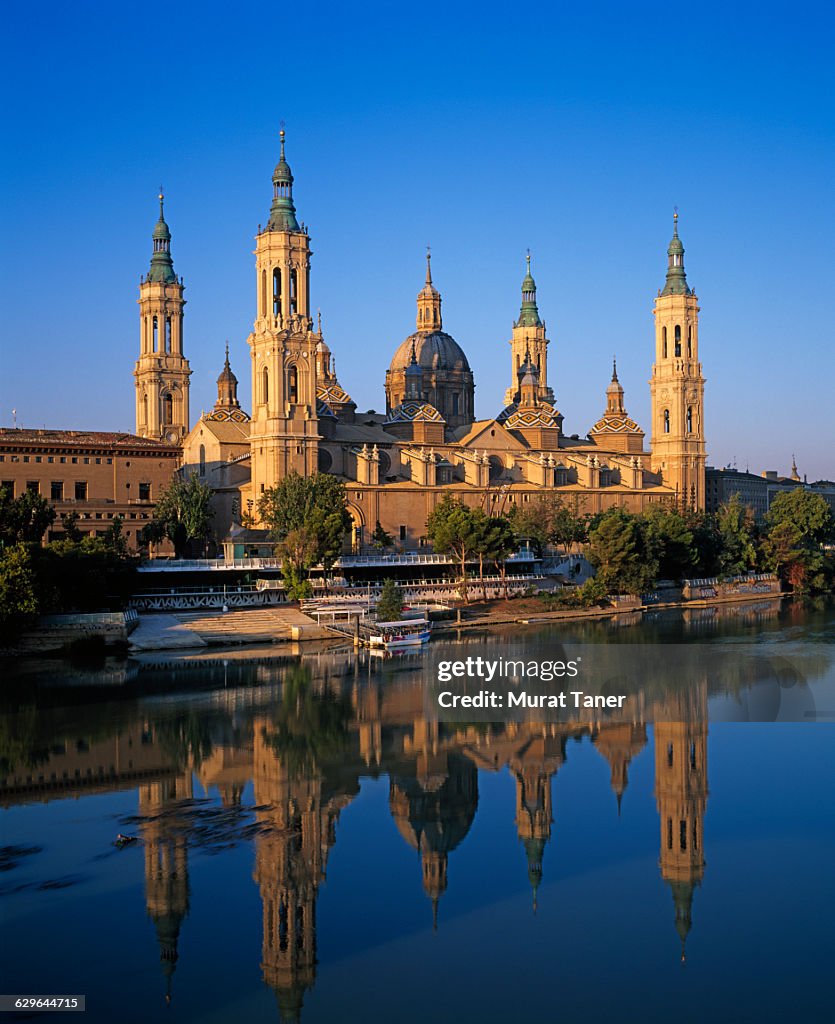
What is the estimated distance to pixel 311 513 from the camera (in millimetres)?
52750

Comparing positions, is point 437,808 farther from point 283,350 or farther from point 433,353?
point 433,353

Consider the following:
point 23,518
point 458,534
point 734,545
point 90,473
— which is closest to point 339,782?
point 23,518

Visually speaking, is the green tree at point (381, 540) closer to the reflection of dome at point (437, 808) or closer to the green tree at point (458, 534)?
the green tree at point (458, 534)

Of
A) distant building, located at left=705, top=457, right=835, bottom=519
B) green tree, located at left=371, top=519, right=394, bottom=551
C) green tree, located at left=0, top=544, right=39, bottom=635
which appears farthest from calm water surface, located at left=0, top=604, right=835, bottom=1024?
distant building, located at left=705, top=457, right=835, bottom=519

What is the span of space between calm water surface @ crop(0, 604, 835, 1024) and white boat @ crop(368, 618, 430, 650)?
8968 mm

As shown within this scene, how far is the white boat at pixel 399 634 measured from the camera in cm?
4388

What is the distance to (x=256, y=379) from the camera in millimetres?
63844

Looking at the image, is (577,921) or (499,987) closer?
(499,987)

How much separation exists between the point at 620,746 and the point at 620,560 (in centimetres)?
2997

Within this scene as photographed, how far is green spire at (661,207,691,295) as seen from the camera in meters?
82.3

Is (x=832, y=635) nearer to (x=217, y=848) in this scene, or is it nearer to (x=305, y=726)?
(x=305, y=726)

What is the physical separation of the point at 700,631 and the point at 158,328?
138 feet

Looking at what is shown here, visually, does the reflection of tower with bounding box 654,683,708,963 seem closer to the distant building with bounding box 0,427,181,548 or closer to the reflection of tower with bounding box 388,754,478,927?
the reflection of tower with bounding box 388,754,478,927

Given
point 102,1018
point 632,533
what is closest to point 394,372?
point 632,533
